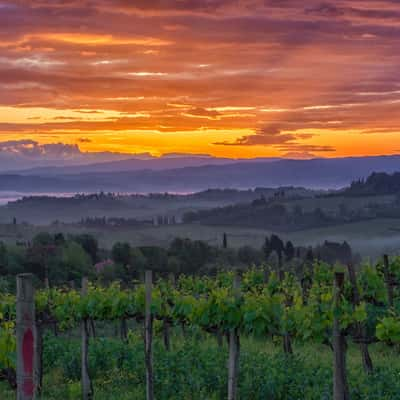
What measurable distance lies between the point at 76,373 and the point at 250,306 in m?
7.20

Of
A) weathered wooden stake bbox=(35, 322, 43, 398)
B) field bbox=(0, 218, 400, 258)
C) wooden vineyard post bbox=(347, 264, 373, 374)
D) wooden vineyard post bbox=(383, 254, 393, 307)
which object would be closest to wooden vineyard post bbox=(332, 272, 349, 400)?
wooden vineyard post bbox=(347, 264, 373, 374)

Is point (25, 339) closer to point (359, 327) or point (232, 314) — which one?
point (359, 327)

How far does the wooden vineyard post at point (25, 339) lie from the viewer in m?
5.51

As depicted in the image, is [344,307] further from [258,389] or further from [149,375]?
[149,375]

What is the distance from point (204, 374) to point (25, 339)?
9404 mm

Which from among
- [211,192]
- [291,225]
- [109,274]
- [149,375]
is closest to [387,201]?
[291,225]

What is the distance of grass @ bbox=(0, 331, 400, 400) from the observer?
13.1 metres

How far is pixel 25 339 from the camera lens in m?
5.51

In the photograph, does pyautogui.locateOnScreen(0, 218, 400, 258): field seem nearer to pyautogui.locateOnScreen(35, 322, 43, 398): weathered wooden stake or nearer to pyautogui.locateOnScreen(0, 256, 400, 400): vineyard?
pyautogui.locateOnScreen(0, 256, 400, 400): vineyard

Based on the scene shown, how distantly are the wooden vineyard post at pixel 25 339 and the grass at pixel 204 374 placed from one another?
7.32 metres

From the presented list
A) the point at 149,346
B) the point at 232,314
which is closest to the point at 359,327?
the point at 232,314

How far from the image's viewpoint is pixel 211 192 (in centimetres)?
18412

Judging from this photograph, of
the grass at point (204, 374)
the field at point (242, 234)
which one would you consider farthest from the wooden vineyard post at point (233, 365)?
the field at point (242, 234)

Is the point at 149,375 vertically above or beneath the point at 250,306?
beneath
